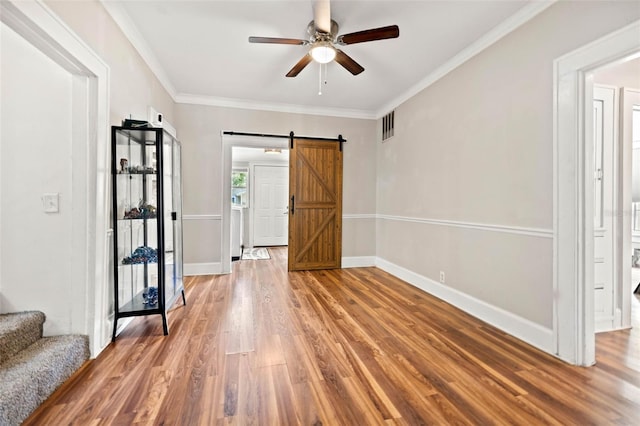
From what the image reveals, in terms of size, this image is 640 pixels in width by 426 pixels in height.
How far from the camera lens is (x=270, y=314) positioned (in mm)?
2711

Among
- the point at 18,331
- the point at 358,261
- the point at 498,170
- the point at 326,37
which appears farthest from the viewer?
the point at 358,261

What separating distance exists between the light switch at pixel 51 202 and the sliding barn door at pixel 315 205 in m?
2.84

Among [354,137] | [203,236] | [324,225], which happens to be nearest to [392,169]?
[354,137]

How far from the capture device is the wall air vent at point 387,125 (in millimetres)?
4277

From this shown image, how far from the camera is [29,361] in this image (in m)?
1.57

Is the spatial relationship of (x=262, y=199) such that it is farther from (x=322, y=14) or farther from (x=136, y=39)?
(x=322, y=14)

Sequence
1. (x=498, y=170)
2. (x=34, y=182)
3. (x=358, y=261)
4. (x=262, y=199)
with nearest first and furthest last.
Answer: (x=34, y=182) → (x=498, y=170) → (x=358, y=261) → (x=262, y=199)

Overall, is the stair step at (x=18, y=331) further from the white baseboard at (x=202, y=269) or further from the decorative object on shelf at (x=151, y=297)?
the white baseboard at (x=202, y=269)

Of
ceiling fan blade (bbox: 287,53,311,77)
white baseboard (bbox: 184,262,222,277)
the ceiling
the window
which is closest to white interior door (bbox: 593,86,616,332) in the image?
the ceiling

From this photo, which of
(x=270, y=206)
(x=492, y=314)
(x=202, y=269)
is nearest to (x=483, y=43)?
(x=492, y=314)

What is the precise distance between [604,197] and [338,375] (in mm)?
2673

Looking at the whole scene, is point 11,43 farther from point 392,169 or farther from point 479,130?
point 392,169

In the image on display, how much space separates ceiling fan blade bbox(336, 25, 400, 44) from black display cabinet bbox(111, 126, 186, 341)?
1.68m

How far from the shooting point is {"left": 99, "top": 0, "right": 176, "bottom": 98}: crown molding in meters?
2.13
